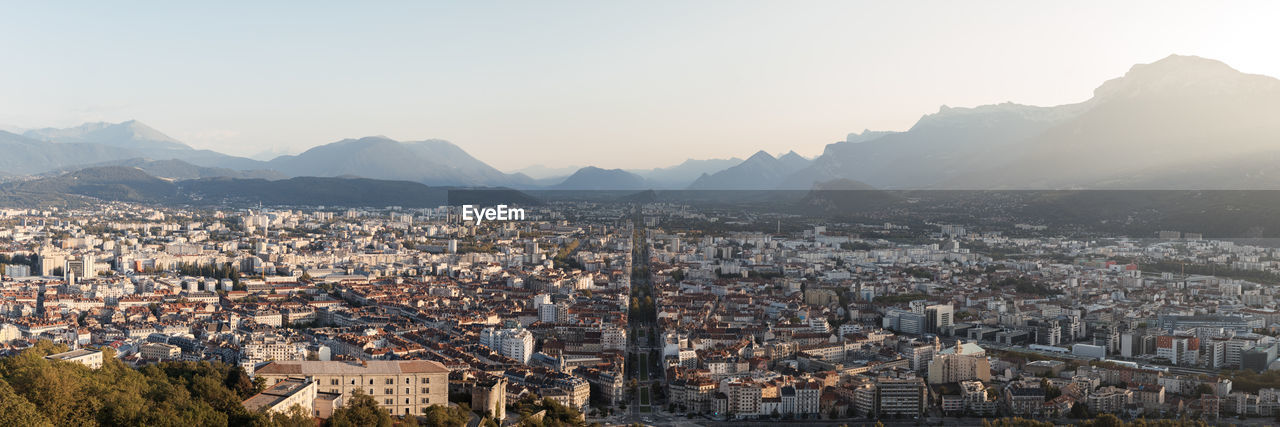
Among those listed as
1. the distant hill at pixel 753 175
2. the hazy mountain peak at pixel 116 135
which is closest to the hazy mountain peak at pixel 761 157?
the distant hill at pixel 753 175

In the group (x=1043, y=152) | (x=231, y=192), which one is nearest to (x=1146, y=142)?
(x=1043, y=152)

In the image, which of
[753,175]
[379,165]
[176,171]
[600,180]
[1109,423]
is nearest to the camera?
[1109,423]

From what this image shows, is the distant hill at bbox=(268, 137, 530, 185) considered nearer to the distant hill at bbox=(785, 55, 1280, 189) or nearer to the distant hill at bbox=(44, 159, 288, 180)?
the distant hill at bbox=(44, 159, 288, 180)

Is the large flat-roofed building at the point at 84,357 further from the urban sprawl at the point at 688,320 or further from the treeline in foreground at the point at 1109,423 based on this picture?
the treeline in foreground at the point at 1109,423

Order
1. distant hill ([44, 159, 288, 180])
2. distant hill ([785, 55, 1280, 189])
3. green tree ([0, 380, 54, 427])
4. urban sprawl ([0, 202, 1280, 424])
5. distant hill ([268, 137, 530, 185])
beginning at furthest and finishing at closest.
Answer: distant hill ([268, 137, 530, 185])
distant hill ([44, 159, 288, 180])
distant hill ([785, 55, 1280, 189])
urban sprawl ([0, 202, 1280, 424])
green tree ([0, 380, 54, 427])

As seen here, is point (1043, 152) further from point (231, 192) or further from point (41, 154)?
point (41, 154)

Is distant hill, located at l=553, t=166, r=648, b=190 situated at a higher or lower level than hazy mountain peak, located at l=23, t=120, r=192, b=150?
lower

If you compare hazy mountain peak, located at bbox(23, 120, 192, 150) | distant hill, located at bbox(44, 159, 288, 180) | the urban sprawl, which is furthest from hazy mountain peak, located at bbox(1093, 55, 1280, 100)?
hazy mountain peak, located at bbox(23, 120, 192, 150)
